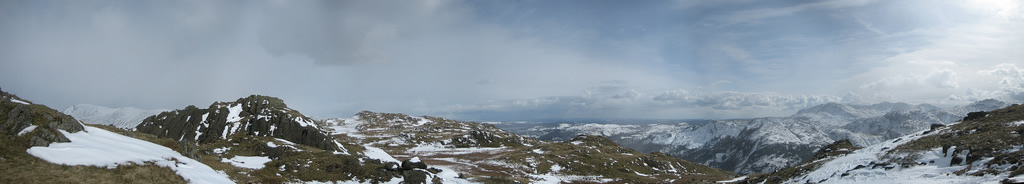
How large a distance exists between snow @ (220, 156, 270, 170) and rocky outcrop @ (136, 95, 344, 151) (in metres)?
21.2

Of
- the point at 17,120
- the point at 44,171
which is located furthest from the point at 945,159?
the point at 17,120

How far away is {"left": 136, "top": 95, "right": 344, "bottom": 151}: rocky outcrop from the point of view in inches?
2719

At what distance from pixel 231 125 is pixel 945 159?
9375 centimetres

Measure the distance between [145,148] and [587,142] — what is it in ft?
540

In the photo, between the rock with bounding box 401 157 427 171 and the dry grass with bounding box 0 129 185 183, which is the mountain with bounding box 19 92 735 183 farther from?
the dry grass with bounding box 0 129 185 183

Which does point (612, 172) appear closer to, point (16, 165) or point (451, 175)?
point (451, 175)

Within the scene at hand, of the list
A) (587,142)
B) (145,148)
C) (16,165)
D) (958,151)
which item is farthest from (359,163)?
A: (587,142)

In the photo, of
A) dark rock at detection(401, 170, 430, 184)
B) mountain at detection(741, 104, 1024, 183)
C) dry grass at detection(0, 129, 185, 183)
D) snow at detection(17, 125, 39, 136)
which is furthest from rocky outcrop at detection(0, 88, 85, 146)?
mountain at detection(741, 104, 1024, 183)

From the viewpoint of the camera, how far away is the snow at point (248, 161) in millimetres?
40875

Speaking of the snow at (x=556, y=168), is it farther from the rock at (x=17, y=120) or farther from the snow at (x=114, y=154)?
the rock at (x=17, y=120)

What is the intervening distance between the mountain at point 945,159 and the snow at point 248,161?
5492cm

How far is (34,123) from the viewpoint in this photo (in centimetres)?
2438

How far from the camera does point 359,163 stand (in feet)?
152

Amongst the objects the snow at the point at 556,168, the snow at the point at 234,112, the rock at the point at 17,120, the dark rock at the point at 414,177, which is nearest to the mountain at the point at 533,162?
the snow at the point at 556,168
